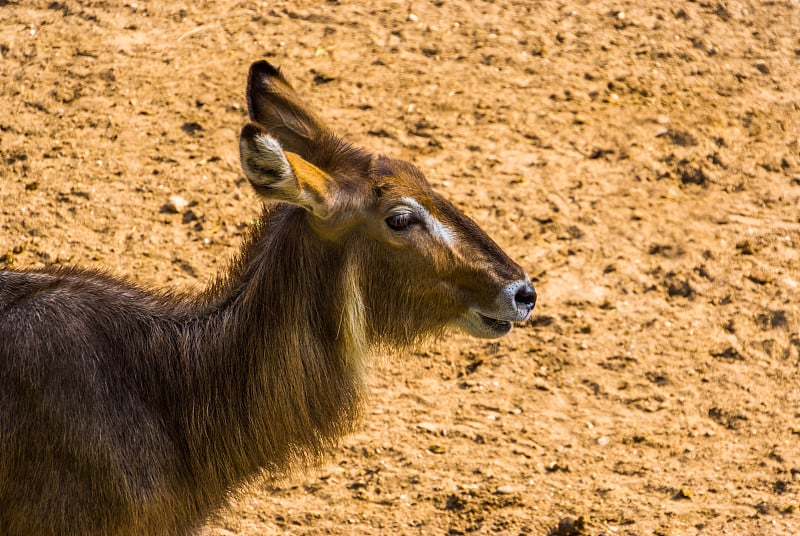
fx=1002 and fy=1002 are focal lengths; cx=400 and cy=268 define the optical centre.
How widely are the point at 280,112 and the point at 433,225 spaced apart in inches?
Answer: 38.0

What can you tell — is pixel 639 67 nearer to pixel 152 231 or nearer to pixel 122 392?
pixel 152 231

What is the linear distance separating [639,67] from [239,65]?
355 cm

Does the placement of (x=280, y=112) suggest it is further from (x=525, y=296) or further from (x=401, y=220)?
(x=525, y=296)

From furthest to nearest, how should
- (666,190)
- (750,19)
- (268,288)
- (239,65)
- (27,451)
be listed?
(750,19) < (239,65) < (666,190) < (268,288) < (27,451)

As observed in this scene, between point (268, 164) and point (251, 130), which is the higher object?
point (251, 130)

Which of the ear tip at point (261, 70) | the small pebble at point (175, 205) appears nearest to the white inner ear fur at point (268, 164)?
the ear tip at point (261, 70)

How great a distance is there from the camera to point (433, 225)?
4.52 m

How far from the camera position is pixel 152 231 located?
23.6 ft

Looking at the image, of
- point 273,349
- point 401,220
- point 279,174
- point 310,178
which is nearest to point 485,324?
point 401,220

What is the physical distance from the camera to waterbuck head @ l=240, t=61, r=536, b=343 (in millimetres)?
4449

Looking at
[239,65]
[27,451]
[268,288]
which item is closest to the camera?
[27,451]

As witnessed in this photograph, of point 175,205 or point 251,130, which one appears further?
point 175,205

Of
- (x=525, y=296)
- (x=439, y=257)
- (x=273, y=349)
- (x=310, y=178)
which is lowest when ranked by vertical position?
(x=273, y=349)

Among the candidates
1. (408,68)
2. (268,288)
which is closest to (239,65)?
(408,68)
